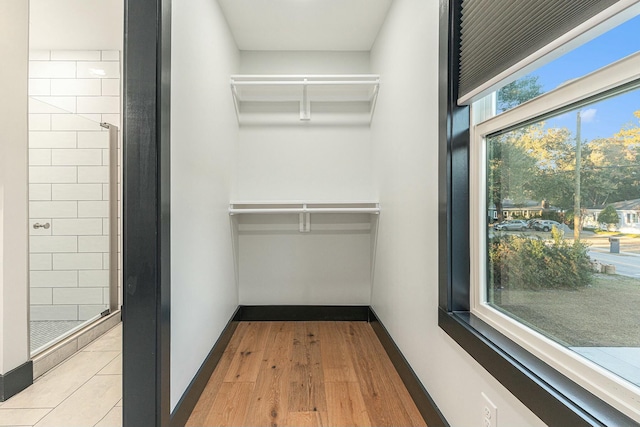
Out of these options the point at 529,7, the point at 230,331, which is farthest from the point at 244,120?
the point at 529,7

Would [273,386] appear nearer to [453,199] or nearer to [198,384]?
[198,384]

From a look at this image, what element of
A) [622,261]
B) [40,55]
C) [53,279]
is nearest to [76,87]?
[40,55]

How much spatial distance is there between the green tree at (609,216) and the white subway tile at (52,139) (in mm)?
3003

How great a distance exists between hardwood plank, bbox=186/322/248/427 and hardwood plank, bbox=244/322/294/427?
8.2 inches

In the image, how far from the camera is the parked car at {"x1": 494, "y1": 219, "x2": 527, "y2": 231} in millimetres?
1010

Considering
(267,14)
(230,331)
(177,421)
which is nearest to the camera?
(177,421)

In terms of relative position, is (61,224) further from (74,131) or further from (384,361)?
(384,361)

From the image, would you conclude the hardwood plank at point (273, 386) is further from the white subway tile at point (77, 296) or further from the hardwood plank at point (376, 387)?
the white subway tile at point (77, 296)

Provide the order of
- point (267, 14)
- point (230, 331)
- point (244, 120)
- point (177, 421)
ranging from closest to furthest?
point (177, 421), point (267, 14), point (230, 331), point (244, 120)

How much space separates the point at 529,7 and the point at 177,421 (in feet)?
6.34

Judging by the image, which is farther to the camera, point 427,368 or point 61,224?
point 61,224

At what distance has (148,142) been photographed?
47.9 inches

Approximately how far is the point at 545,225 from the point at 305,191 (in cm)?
204

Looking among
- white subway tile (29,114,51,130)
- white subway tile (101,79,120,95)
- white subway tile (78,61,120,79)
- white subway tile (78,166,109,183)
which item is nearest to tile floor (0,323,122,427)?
white subway tile (78,166,109,183)
